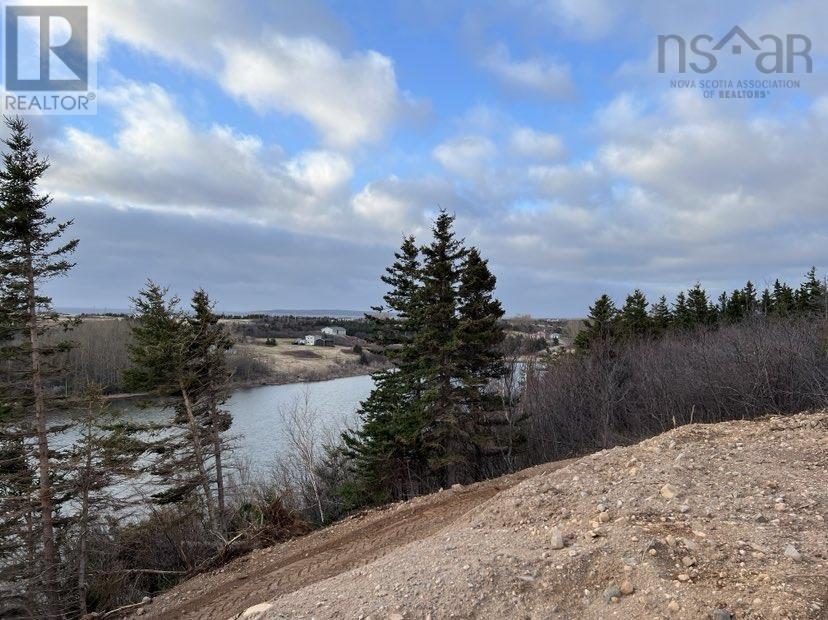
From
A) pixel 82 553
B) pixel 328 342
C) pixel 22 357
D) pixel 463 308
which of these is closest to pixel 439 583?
pixel 82 553

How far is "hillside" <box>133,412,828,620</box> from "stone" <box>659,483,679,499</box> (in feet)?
0.04

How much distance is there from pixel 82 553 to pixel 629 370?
90.7ft

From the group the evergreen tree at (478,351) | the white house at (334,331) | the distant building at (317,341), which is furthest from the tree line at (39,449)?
the white house at (334,331)

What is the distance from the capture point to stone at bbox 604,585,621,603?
11.3 ft

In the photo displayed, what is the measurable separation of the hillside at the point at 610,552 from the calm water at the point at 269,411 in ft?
38.4

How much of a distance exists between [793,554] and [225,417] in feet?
54.0

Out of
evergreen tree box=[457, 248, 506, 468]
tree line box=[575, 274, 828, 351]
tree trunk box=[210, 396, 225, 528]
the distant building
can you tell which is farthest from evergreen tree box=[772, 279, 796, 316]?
the distant building

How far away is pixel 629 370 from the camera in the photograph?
29938mm

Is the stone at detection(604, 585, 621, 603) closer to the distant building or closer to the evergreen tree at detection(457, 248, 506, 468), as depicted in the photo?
the evergreen tree at detection(457, 248, 506, 468)

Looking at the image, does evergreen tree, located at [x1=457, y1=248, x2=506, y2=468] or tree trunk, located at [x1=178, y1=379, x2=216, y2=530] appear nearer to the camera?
tree trunk, located at [x1=178, y1=379, x2=216, y2=530]

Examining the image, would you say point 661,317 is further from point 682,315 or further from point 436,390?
point 436,390

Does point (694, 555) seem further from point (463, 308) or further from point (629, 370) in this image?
point (629, 370)

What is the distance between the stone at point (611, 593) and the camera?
11.3ft

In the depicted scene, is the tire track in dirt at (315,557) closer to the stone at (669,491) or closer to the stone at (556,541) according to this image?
the stone at (556,541)
